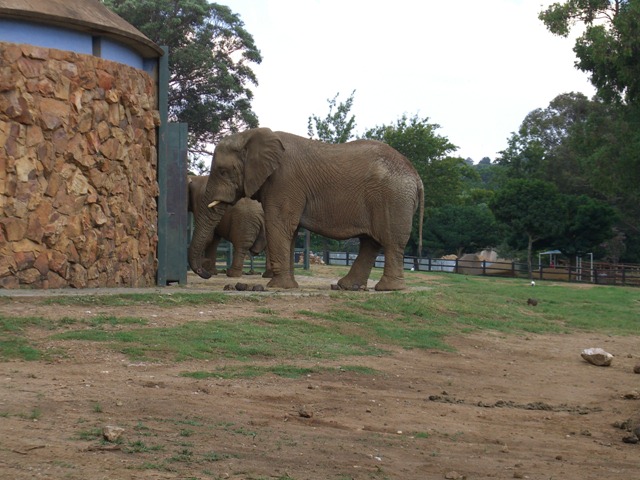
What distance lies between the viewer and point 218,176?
1956 centimetres

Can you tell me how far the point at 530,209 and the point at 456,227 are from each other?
974 cm

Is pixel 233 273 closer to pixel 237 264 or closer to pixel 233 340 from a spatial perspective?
pixel 237 264

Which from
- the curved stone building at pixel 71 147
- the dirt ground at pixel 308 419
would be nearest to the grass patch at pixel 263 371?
the dirt ground at pixel 308 419

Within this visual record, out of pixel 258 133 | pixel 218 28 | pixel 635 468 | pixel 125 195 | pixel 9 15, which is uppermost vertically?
pixel 218 28

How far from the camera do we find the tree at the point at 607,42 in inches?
1297

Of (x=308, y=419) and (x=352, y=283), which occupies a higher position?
(x=352, y=283)

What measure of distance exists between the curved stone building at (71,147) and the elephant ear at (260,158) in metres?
1.91

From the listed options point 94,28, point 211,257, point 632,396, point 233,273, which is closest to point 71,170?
point 94,28

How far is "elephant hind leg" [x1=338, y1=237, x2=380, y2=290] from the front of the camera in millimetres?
20281

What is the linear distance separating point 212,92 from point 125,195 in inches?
1090

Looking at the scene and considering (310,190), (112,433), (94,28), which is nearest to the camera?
(112,433)

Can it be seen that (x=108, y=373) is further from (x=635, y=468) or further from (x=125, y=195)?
(x=125, y=195)

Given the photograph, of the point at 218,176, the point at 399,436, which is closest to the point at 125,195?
the point at 218,176

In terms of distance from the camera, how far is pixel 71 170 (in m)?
16.3
